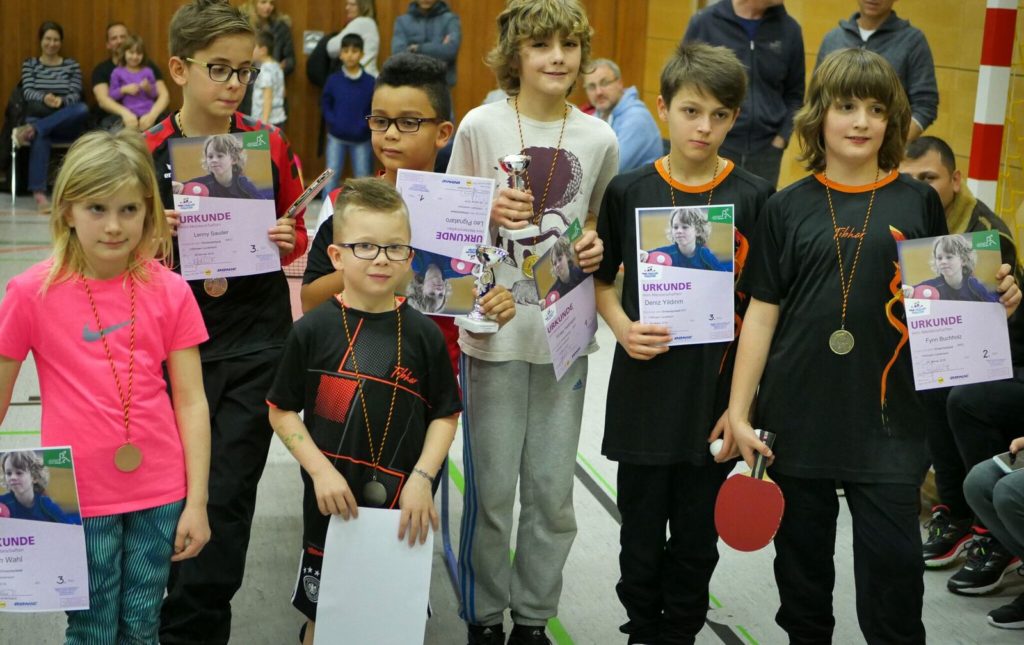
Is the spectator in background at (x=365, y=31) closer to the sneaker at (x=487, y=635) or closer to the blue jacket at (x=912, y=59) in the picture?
the blue jacket at (x=912, y=59)

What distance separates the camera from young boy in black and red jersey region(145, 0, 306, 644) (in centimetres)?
319

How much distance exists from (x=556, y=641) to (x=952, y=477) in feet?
5.96

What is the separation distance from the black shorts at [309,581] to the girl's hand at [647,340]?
0.99 meters

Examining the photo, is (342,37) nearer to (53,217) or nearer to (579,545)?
(579,545)

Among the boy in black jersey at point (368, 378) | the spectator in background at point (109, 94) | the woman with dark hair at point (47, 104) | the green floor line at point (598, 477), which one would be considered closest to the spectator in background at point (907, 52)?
the green floor line at point (598, 477)

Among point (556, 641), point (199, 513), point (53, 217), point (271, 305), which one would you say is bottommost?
point (556, 641)

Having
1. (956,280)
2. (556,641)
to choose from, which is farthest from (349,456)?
(956,280)

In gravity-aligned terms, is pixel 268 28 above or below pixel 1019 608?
above

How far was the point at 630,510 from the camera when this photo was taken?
131 inches

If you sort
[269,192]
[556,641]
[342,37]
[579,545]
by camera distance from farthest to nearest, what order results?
[342,37]
[579,545]
[556,641]
[269,192]

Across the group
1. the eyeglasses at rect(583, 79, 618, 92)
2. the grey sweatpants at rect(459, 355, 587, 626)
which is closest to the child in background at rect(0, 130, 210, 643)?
the grey sweatpants at rect(459, 355, 587, 626)

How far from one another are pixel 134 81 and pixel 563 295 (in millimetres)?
10512

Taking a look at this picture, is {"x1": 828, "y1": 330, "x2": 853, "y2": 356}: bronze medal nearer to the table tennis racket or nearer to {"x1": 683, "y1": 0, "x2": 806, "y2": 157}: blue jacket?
the table tennis racket

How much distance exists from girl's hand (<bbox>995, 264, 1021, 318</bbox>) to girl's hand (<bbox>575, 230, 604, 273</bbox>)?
3.43 ft
